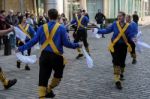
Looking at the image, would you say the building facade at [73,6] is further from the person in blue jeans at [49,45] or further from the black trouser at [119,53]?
the person in blue jeans at [49,45]

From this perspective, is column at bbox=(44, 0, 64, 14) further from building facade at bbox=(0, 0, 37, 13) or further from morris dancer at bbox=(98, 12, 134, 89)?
morris dancer at bbox=(98, 12, 134, 89)

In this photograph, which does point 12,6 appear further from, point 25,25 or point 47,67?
point 47,67

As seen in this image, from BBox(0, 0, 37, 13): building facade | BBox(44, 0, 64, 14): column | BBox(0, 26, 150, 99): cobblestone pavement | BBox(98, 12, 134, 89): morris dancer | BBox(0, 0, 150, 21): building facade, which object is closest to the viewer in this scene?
BBox(0, 26, 150, 99): cobblestone pavement

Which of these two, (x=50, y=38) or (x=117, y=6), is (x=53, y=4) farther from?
(x=50, y=38)

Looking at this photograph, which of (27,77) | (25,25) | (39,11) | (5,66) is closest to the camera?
(27,77)

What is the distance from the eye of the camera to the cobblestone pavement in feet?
30.2

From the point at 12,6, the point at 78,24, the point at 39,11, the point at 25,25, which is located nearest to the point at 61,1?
the point at 39,11

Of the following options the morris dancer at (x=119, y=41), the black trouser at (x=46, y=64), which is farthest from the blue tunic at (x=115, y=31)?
the black trouser at (x=46, y=64)

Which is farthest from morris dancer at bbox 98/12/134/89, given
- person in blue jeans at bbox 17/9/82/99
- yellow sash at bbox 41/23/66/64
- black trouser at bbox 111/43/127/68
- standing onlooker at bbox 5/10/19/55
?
standing onlooker at bbox 5/10/19/55

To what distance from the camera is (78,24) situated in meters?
15.3

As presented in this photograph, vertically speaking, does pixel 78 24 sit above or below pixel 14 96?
above

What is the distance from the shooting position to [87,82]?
35.0 feet

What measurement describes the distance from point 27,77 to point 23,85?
1.10 m

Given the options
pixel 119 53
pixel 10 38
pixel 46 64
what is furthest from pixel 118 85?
pixel 10 38
